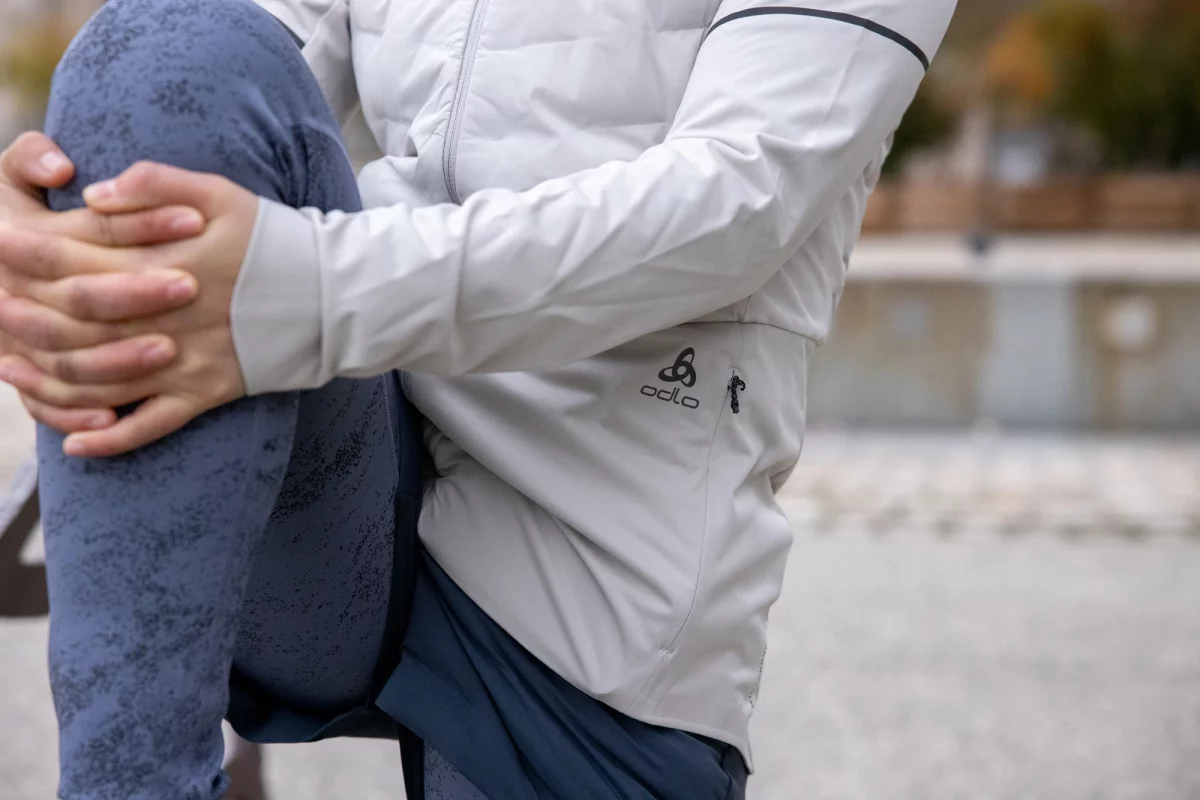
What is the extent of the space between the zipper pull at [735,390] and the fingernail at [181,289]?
40 cm

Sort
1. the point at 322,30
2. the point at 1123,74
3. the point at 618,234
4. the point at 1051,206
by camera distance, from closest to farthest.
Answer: the point at 618,234 → the point at 322,30 → the point at 1051,206 → the point at 1123,74

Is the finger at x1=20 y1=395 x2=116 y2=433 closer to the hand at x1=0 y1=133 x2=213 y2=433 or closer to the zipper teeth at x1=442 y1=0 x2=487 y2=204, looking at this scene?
the hand at x1=0 y1=133 x2=213 y2=433

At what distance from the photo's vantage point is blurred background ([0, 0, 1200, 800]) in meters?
2.48

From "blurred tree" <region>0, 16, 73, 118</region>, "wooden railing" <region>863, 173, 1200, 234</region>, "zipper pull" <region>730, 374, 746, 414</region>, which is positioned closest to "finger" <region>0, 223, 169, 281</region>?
"zipper pull" <region>730, 374, 746, 414</region>

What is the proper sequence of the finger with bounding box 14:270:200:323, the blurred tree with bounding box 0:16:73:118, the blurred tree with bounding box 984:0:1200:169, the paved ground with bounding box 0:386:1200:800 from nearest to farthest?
the finger with bounding box 14:270:200:323 < the paved ground with bounding box 0:386:1200:800 < the blurred tree with bounding box 984:0:1200:169 < the blurred tree with bounding box 0:16:73:118

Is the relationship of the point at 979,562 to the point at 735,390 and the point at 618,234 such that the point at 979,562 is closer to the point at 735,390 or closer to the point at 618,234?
the point at 735,390

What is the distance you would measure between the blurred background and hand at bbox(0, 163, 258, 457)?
28.0 inches

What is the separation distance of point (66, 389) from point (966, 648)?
8.57 ft

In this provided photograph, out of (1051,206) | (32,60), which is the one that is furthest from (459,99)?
(32,60)

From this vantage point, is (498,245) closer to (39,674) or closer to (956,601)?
(39,674)

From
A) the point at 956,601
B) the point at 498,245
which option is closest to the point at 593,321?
the point at 498,245

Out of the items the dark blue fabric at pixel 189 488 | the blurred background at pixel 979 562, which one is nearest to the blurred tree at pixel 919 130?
the blurred background at pixel 979 562

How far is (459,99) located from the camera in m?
1.01

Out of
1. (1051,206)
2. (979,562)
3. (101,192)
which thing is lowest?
(1051,206)
